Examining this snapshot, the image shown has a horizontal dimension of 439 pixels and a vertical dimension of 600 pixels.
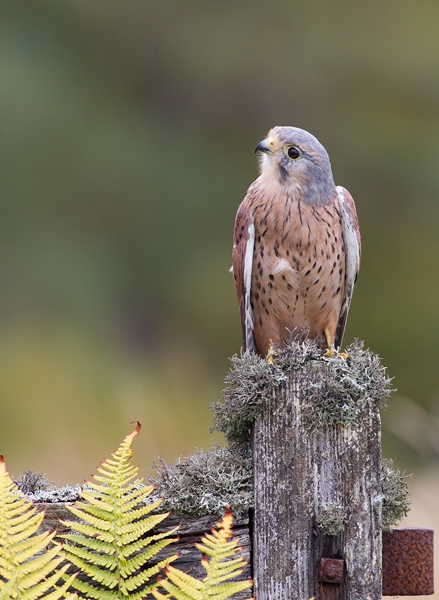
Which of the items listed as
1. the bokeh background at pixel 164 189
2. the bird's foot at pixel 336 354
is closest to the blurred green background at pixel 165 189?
the bokeh background at pixel 164 189

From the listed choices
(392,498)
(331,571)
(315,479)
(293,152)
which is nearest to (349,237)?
(293,152)

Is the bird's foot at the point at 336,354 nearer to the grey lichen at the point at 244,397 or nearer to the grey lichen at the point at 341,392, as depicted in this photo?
the grey lichen at the point at 341,392

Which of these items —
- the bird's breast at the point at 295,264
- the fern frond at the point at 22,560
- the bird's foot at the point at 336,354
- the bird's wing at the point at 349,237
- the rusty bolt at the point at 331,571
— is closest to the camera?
the fern frond at the point at 22,560

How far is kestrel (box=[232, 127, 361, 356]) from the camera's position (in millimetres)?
2943

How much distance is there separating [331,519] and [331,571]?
10 cm

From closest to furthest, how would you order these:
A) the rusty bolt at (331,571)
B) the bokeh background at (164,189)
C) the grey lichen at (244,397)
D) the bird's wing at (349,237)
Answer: the rusty bolt at (331,571), the grey lichen at (244,397), the bird's wing at (349,237), the bokeh background at (164,189)

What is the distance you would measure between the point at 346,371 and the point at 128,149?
313 inches

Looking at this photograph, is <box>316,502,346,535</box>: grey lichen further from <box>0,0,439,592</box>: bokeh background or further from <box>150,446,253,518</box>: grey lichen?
<box>0,0,439,592</box>: bokeh background

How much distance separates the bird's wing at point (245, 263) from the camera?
9.92 ft

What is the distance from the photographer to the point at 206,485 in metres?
1.54

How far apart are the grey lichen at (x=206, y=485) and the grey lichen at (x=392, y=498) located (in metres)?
0.32

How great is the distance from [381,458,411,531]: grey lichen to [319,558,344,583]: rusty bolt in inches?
7.2

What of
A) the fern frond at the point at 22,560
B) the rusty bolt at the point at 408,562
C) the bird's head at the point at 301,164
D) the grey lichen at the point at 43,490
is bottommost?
the fern frond at the point at 22,560

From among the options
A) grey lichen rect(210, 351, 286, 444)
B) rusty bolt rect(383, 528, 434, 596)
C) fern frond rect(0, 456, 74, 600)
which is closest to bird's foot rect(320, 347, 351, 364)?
grey lichen rect(210, 351, 286, 444)
